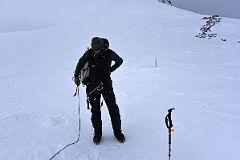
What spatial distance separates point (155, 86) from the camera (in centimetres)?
1248

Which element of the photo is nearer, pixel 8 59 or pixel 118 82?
pixel 118 82

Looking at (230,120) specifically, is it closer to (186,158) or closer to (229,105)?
(229,105)

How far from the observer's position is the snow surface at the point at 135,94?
7.36m

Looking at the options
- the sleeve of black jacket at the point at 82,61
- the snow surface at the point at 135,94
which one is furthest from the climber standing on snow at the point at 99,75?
the snow surface at the point at 135,94

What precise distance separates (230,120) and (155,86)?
4.09 meters

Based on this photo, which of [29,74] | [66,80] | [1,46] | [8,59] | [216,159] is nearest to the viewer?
[216,159]

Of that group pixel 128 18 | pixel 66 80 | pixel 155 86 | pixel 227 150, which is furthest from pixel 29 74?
pixel 128 18

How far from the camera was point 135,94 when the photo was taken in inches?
454

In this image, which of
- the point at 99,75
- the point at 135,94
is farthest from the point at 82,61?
the point at 135,94

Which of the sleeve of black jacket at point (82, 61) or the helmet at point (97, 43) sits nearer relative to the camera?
the helmet at point (97, 43)

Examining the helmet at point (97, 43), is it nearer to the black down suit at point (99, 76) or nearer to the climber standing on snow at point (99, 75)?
the climber standing on snow at point (99, 75)

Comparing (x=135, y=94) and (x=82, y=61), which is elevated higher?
(x=82, y=61)

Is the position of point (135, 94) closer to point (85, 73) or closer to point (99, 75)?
point (99, 75)

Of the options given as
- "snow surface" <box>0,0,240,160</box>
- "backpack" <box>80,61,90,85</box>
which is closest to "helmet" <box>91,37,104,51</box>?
"backpack" <box>80,61,90,85</box>
